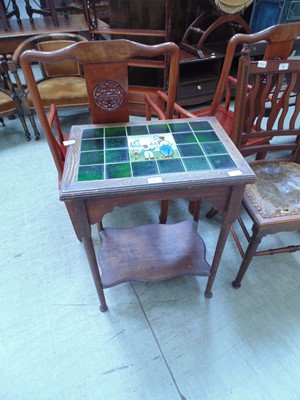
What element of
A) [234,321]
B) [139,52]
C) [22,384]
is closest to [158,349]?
[234,321]

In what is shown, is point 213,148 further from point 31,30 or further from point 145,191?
point 31,30

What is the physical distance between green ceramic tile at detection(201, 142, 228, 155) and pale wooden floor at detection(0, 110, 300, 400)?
2.41ft

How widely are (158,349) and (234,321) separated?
379 millimetres

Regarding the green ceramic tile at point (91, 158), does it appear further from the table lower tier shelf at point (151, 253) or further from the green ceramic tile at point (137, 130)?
the table lower tier shelf at point (151, 253)

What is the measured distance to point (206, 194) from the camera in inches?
34.0

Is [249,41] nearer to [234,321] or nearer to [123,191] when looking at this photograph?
[123,191]

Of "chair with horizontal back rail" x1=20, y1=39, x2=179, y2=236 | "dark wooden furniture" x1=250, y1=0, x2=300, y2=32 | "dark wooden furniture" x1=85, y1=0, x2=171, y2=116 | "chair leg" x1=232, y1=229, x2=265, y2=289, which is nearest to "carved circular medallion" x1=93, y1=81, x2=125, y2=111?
"chair with horizontal back rail" x1=20, y1=39, x2=179, y2=236

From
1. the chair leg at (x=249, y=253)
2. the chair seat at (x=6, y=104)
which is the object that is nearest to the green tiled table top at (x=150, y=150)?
the chair leg at (x=249, y=253)

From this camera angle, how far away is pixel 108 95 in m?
1.04

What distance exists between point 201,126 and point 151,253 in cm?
68

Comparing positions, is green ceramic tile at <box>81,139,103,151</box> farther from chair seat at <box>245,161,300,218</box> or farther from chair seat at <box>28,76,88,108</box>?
chair seat at <box>28,76,88,108</box>

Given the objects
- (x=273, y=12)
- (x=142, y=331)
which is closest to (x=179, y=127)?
(x=142, y=331)

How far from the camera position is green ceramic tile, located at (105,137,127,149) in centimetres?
95

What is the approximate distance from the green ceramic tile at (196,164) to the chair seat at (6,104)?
1950 mm
